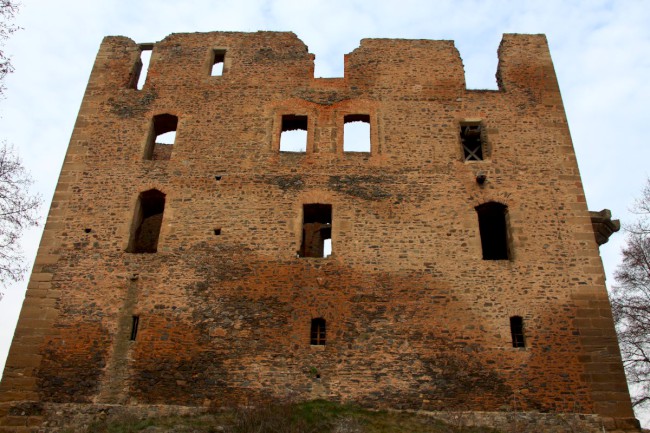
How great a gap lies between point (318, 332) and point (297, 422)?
222 cm

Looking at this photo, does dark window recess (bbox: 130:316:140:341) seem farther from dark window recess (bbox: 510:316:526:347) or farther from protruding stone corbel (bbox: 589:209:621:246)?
protruding stone corbel (bbox: 589:209:621:246)

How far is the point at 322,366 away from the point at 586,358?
5.58 meters

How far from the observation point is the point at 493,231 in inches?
561

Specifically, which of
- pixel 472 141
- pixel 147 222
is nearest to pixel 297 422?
pixel 147 222

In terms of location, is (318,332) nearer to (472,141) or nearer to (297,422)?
(297,422)

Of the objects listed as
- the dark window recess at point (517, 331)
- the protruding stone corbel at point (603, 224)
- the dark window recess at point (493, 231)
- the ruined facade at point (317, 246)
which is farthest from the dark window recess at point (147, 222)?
the protruding stone corbel at point (603, 224)

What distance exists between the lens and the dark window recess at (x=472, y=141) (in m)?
14.3

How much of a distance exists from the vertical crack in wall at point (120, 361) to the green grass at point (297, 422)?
533mm

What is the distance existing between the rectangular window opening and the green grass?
4.12 ft

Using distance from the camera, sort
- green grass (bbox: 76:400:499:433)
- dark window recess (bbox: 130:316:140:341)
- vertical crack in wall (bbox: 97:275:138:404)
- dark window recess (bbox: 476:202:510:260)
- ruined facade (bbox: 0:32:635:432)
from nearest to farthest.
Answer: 1. green grass (bbox: 76:400:499:433)
2. vertical crack in wall (bbox: 97:275:138:404)
3. ruined facade (bbox: 0:32:635:432)
4. dark window recess (bbox: 130:316:140:341)
5. dark window recess (bbox: 476:202:510:260)

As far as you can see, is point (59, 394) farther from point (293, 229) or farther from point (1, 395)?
point (293, 229)

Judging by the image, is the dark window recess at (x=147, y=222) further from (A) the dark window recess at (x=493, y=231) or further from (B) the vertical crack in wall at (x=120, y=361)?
(A) the dark window recess at (x=493, y=231)

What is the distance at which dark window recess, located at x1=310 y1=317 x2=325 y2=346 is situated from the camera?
38.1ft

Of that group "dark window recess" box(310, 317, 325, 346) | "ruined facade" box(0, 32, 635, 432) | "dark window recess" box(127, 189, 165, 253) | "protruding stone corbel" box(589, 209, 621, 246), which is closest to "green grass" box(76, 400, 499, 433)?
"ruined facade" box(0, 32, 635, 432)
